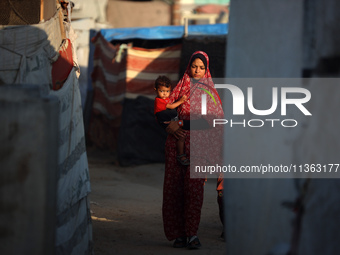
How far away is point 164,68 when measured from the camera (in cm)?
939

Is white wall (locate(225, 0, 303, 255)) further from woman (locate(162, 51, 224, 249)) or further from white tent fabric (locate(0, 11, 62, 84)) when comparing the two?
woman (locate(162, 51, 224, 249))

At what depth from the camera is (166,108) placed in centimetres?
452

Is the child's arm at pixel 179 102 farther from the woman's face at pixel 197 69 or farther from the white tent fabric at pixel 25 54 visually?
the white tent fabric at pixel 25 54

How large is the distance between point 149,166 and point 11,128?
696 cm

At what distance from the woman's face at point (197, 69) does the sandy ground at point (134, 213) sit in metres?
1.38

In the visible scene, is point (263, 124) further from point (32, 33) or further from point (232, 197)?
point (32, 33)

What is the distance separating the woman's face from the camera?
4441 mm

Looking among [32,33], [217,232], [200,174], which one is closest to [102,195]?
[217,232]

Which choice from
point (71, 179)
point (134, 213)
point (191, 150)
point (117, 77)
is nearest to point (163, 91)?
point (191, 150)

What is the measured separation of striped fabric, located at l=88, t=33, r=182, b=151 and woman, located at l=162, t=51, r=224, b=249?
15.7 ft

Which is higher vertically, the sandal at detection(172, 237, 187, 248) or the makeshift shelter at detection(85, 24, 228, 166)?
the makeshift shelter at detection(85, 24, 228, 166)

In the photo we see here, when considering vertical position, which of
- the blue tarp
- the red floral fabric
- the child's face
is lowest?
the red floral fabric

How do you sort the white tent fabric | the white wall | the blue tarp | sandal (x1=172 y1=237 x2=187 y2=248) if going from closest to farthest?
1. the white wall
2. the white tent fabric
3. sandal (x1=172 y1=237 x2=187 y2=248)
4. the blue tarp

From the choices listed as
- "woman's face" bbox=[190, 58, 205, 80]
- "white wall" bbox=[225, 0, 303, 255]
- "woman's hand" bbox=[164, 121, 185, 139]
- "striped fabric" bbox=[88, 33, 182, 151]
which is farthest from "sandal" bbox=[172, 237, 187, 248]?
"striped fabric" bbox=[88, 33, 182, 151]
